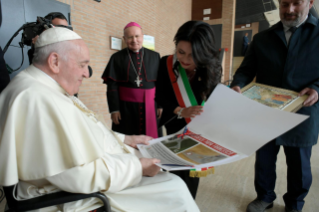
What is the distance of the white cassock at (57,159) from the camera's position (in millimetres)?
737

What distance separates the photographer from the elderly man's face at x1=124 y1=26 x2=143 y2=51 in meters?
2.43

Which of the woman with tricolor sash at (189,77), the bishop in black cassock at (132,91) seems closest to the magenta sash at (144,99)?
the bishop in black cassock at (132,91)

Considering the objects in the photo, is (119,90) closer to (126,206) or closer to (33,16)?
(33,16)

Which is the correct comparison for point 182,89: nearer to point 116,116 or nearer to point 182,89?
point 182,89

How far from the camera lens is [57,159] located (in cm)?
76

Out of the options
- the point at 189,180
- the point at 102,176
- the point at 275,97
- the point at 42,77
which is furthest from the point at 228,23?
the point at 102,176

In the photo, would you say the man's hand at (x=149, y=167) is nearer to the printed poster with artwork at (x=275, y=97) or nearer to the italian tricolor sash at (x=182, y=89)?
the italian tricolor sash at (x=182, y=89)

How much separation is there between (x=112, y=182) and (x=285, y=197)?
1.65 meters

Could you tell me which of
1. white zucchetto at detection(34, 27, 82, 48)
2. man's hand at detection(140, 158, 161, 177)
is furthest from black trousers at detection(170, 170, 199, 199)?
white zucchetto at detection(34, 27, 82, 48)

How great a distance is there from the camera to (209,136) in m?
1.09

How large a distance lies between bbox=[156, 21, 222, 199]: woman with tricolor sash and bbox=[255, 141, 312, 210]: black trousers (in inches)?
29.3

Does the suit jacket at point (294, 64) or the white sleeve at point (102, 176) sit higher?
the suit jacket at point (294, 64)

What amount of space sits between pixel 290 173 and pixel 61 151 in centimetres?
174

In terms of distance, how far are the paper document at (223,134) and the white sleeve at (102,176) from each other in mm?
149
